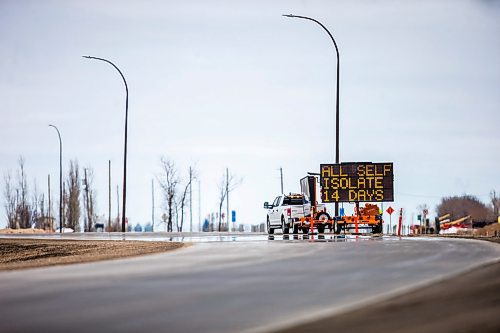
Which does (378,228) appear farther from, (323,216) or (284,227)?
(284,227)

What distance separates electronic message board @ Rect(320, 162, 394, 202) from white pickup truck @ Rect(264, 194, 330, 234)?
4.19ft

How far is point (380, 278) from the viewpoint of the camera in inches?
543

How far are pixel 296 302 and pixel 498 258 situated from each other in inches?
356

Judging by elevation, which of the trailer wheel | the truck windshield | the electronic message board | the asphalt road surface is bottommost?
the asphalt road surface

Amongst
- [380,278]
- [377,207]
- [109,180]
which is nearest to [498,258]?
[380,278]

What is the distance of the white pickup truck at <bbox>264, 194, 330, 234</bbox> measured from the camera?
52344 millimetres

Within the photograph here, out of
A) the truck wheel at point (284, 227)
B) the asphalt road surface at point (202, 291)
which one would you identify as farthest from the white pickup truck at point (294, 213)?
the asphalt road surface at point (202, 291)

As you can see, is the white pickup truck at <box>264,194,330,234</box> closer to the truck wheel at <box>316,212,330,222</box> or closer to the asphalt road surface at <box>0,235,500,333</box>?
the truck wheel at <box>316,212,330,222</box>

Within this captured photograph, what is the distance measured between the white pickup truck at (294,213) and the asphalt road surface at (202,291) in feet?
110

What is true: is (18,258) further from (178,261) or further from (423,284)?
(423,284)

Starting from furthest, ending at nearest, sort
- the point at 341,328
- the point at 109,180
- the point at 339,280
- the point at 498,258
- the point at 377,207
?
the point at 109,180, the point at 377,207, the point at 498,258, the point at 339,280, the point at 341,328

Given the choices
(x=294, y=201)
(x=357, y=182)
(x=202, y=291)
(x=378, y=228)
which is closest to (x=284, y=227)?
(x=294, y=201)

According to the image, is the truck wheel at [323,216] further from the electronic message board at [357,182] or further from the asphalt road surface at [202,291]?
the asphalt road surface at [202,291]

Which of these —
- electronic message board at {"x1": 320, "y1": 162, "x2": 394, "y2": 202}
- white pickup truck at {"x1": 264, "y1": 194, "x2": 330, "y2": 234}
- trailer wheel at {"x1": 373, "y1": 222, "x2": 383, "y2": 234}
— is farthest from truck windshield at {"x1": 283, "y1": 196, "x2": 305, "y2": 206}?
trailer wheel at {"x1": 373, "y1": 222, "x2": 383, "y2": 234}
